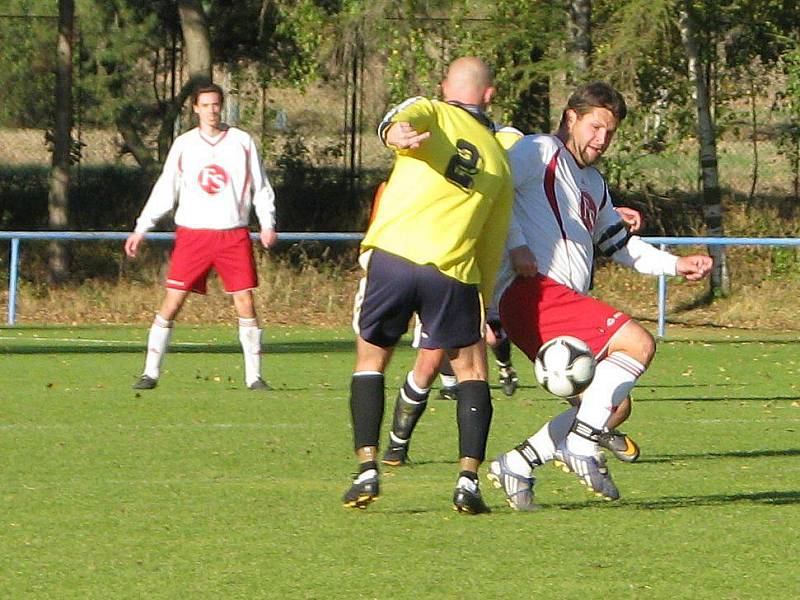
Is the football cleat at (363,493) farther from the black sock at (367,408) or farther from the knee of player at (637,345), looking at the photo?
the knee of player at (637,345)

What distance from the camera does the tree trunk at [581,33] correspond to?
2123cm

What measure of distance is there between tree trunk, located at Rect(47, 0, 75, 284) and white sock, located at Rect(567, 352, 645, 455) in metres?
16.0

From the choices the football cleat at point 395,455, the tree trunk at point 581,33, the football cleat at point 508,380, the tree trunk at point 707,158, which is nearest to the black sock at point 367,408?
the football cleat at point 395,455

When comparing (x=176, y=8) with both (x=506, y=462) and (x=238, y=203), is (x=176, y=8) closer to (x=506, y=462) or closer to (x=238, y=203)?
(x=238, y=203)

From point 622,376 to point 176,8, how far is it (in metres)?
19.1

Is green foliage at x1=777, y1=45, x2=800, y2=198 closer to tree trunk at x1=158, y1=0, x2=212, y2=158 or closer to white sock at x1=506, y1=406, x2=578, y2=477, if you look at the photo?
tree trunk at x1=158, y1=0, x2=212, y2=158

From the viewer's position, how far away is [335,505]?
7.21 metres

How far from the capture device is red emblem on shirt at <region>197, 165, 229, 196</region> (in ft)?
38.0

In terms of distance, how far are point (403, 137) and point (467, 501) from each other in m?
1.48

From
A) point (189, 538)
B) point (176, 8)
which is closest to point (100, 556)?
point (189, 538)

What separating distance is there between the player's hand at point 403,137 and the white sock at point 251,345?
18.5 feet

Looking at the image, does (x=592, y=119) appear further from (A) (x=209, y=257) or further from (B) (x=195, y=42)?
(B) (x=195, y=42)

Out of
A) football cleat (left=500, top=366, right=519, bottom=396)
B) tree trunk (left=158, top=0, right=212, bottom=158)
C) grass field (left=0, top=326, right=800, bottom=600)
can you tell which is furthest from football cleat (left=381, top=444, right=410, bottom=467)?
tree trunk (left=158, top=0, right=212, bottom=158)

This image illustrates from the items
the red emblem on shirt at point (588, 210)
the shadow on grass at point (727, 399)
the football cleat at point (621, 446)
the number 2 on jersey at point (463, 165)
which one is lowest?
the shadow on grass at point (727, 399)
